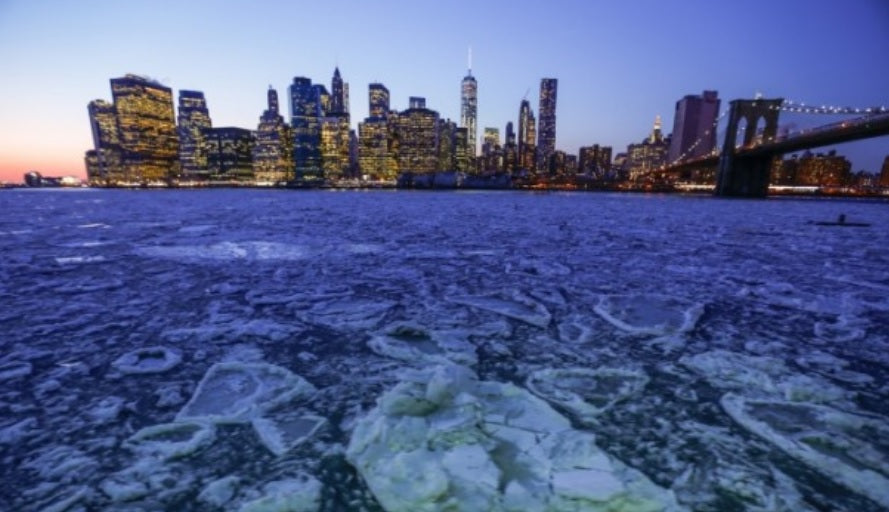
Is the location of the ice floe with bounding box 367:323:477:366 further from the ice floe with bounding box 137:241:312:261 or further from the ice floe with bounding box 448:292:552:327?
the ice floe with bounding box 137:241:312:261

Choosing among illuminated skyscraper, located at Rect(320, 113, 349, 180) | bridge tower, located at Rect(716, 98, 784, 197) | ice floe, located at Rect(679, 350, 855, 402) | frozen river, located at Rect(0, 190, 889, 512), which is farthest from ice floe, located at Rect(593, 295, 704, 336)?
illuminated skyscraper, located at Rect(320, 113, 349, 180)

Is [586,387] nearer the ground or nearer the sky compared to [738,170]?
nearer the ground

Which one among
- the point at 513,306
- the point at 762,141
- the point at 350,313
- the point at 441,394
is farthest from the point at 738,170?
the point at 441,394

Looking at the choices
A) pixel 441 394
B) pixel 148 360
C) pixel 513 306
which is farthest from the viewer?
pixel 513 306

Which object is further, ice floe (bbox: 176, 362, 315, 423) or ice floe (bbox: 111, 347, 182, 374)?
ice floe (bbox: 111, 347, 182, 374)

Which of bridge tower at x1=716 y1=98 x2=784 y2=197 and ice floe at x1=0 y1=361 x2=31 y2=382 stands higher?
bridge tower at x1=716 y1=98 x2=784 y2=197

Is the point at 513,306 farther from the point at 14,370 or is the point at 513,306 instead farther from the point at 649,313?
the point at 14,370
